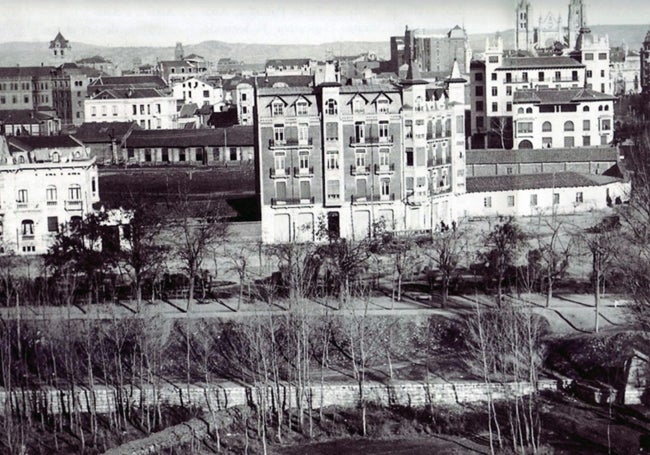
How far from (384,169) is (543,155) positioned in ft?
43.2

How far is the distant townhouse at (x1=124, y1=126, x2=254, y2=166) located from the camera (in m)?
64.1

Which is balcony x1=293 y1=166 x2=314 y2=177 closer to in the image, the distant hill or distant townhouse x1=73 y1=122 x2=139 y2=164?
distant townhouse x1=73 y1=122 x2=139 y2=164

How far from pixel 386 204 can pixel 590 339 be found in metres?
13.9

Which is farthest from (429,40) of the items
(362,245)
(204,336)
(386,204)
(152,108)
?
(204,336)

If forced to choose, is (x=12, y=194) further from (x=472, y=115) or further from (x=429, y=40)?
(x=429, y=40)

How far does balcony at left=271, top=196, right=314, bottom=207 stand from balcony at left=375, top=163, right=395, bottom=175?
8.29 ft

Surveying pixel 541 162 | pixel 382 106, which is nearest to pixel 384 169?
pixel 382 106

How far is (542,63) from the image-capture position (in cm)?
6406

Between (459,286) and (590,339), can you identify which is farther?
(459,286)

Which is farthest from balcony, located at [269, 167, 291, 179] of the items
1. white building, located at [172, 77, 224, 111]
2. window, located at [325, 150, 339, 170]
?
white building, located at [172, 77, 224, 111]

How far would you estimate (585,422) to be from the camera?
26234 millimetres

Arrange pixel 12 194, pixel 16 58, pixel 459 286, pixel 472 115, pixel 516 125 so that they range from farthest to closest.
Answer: pixel 16 58 < pixel 472 115 < pixel 516 125 < pixel 12 194 < pixel 459 286

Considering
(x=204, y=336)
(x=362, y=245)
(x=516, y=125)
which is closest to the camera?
(x=204, y=336)

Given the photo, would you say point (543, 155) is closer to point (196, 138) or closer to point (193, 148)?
point (193, 148)
